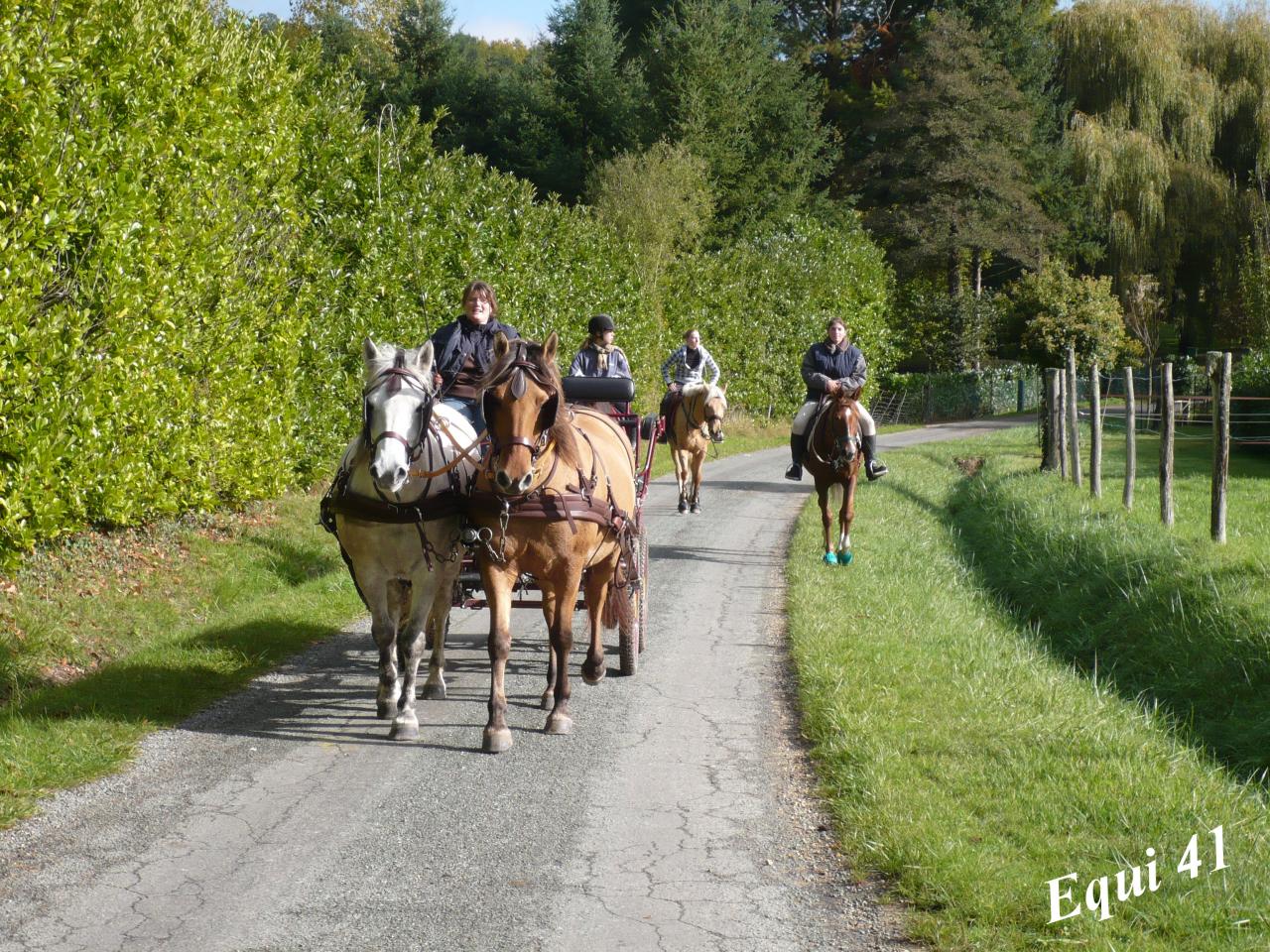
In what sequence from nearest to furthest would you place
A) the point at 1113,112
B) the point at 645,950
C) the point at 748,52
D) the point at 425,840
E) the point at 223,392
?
the point at 645,950, the point at 425,840, the point at 223,392, the point at 1113,112, the point at 748,52

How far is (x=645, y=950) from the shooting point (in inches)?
177

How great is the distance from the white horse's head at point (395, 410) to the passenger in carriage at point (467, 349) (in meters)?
1.23

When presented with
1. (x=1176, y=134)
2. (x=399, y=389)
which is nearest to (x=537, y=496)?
(x=399, y=389)

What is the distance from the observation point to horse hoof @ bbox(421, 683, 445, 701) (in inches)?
316

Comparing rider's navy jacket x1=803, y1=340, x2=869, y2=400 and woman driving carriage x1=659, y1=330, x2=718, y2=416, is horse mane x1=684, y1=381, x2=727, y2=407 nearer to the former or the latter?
woman driving carriage x1=659, y1=330, x2=718, y2=416

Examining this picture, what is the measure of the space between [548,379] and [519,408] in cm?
28

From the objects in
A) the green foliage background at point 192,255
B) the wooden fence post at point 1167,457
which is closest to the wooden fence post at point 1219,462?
the wooden fence post at point 1167,457

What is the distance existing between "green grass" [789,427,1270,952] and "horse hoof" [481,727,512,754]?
1.76m

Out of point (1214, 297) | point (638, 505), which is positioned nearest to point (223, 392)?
point (638, 505)

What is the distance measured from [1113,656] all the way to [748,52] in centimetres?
3942

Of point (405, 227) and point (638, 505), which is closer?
point (638, 505)

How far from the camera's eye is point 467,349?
8.77 metres

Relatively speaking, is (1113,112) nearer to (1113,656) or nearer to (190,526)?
(1113,656)

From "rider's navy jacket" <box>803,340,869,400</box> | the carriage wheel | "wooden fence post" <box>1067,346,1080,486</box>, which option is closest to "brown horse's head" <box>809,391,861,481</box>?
"rider's navy jacket" <box>803,340,869,400</box>
